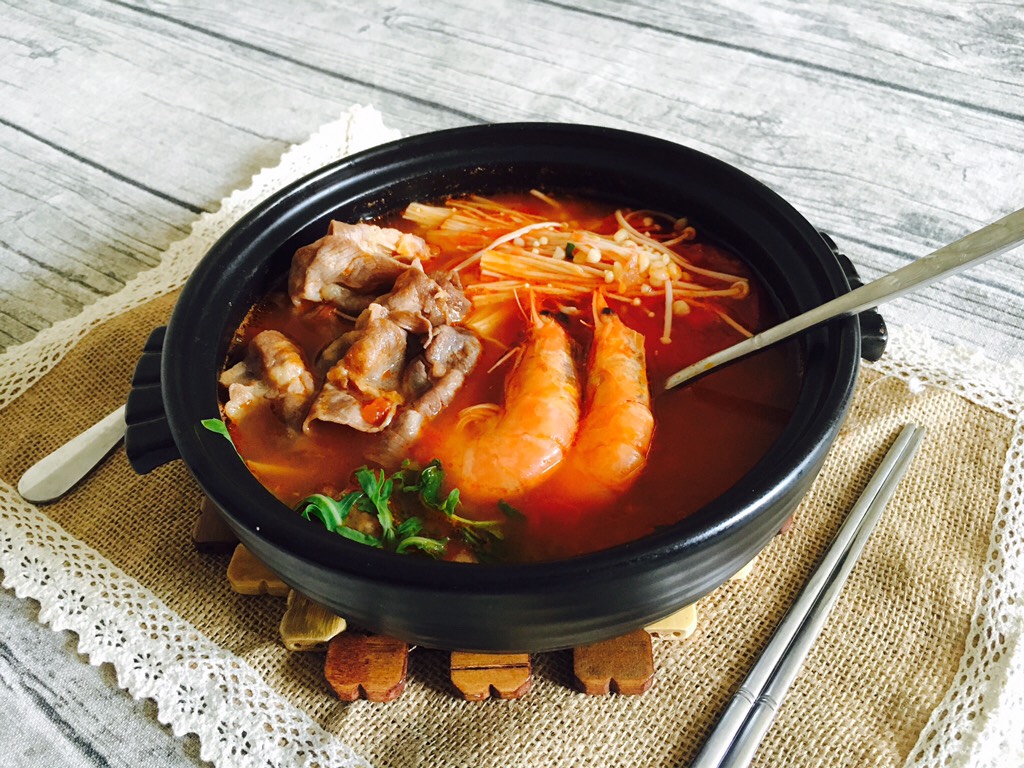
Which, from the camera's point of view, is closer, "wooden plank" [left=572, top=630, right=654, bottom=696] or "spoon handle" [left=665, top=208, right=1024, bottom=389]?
"spoon handle" [left=665, top=208, right=1024, bottom=389]

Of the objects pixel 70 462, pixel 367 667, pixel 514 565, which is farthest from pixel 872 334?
pixel 70 462

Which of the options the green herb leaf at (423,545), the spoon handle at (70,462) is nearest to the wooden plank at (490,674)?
the green herb leaf at (423,545)

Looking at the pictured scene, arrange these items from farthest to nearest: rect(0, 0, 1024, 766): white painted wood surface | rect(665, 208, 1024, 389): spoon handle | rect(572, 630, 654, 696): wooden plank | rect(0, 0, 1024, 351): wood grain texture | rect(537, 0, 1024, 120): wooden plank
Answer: rect(537, 0, 1024, 120): wooden plank < rect(0, 0, 1024, 351): wood grain texture < rect(0, 0, 1024, 766): white painted wood surface < rect(572, 630, 654, 696): wooden plank < rect(665, 208, 1024, 389): spoon handle

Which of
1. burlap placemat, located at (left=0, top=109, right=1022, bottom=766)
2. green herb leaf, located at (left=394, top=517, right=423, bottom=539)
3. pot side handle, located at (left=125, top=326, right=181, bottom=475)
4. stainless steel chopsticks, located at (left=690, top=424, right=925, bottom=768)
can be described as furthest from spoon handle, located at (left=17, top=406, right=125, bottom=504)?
stainless steel chopsticks, located at (left=690, top=424, right=925, bottom=768)

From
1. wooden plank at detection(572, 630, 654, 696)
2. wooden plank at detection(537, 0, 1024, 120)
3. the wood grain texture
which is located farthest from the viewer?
wooden plank at detection(537, 0, 1024, 120)

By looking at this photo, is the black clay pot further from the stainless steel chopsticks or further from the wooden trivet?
the stainless steel chopsticks
